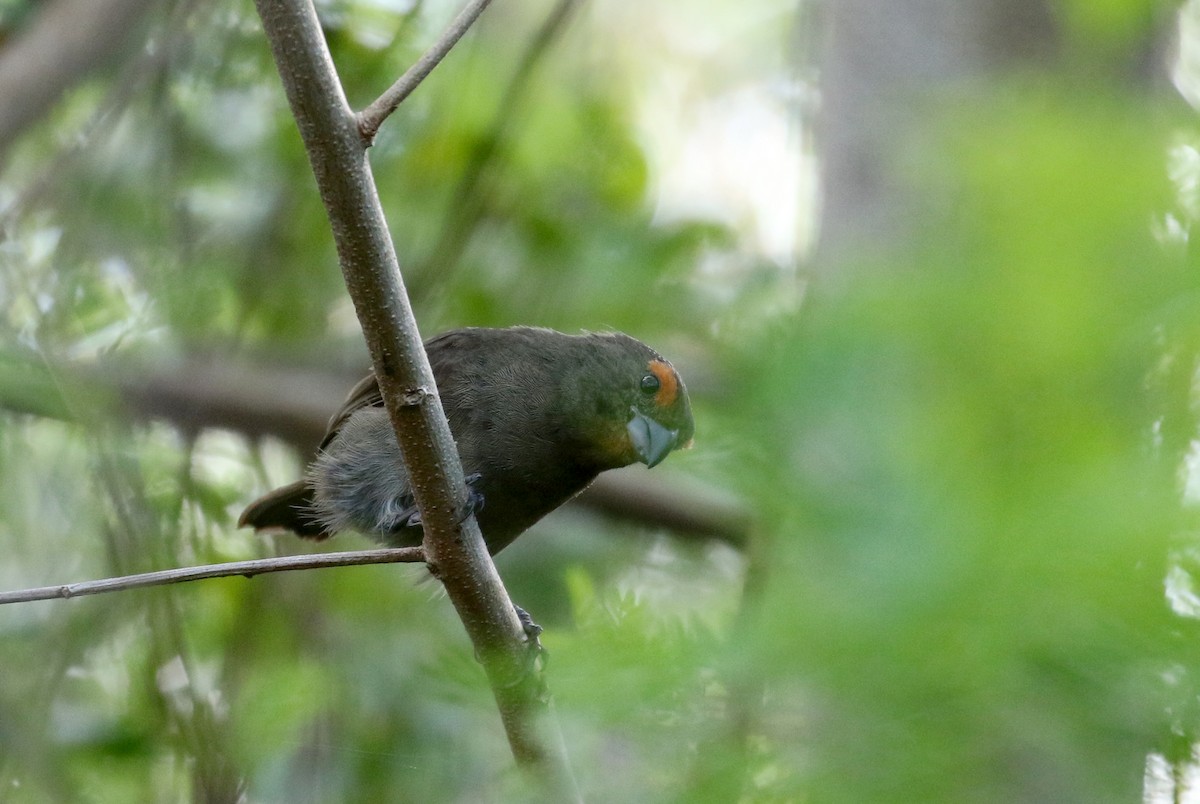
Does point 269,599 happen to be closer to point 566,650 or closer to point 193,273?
point 193,273

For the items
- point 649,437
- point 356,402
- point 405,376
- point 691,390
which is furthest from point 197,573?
point 691,390

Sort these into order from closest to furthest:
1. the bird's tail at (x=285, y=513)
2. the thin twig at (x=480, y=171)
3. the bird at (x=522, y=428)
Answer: the bird at (x=522, y=428) < the bird's tail at (x=285, y=513) < the thin twig at (x=480, y=171)

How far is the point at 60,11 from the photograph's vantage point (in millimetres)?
5031

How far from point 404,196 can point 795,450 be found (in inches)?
190

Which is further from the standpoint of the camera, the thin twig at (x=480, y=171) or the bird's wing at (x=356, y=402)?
the thin twig at (x=480, y=171)

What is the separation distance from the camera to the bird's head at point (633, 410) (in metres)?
4.27

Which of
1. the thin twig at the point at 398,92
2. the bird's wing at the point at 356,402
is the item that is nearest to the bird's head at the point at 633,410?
the bird's wing at the point at 356,402

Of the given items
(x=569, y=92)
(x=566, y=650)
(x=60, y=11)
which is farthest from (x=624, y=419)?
(x=569, y=92)

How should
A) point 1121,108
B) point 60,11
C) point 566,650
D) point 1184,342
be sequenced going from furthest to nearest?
1. point 60,11
2. point 1121,108
3. point 566,650
4. point 1184,342

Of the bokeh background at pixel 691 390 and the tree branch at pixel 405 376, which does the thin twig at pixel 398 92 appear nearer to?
the tree branch at pixel 405 376

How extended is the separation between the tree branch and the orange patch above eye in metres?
1.29

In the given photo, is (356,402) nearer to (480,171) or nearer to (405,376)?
(480,171)

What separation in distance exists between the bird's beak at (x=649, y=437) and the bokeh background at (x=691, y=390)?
1.62ft

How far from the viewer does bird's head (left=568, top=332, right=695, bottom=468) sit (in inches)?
168
